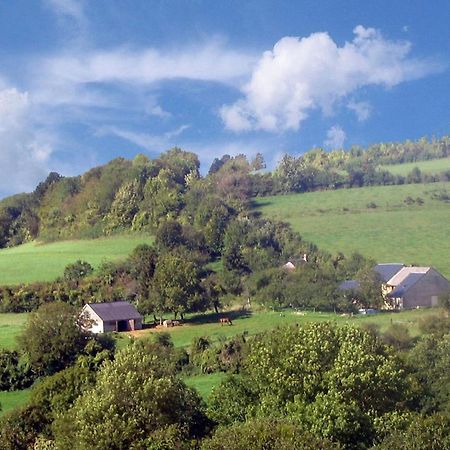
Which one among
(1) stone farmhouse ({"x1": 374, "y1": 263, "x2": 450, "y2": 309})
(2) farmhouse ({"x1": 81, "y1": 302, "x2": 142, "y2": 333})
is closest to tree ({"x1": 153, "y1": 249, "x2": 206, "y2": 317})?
(2) farmhouse ({"x1": 81, "y1": 302, "x2": 142, "y2": 333})

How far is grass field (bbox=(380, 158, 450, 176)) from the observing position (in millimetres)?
122000

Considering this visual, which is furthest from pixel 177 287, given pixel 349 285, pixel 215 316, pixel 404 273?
pixel 404 273

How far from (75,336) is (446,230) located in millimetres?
56487

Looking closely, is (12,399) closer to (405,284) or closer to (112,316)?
(112,316)

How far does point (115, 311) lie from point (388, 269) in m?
31.1

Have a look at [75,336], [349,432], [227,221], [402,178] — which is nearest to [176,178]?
[227,221]

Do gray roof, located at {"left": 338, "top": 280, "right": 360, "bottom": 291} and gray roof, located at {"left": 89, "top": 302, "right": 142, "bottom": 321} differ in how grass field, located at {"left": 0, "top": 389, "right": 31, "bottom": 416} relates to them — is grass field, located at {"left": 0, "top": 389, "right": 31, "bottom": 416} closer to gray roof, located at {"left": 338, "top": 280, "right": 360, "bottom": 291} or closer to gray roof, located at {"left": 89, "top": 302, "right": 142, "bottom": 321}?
gray roof, located at {"left": 89, "top": 302, "right": 142, "bottom": 321}

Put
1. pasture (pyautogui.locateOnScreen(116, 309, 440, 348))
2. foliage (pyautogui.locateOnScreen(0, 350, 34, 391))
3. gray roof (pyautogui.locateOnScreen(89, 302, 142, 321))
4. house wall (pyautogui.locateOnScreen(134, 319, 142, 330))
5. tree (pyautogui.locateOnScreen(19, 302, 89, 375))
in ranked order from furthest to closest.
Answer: house wall (pyautogui.locateOnScreen(134, 319, 142, 330)), gray roof (pyautogui.locateOnScreen(89, 302, 142, 321)), pasture (pyautogui.locateOnScreen(116, 309, 440, 348)), tree (pyautogui.locateOnScreen(19, 302, 89, 375)), foliage (pyautogui.locateOnScreen(0, 350, 34, 391))

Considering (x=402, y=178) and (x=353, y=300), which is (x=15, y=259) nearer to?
(x=353, y=300)

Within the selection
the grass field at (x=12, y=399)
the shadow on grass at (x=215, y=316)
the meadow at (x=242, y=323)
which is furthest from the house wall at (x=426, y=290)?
the grass field at (x=12, y=399)

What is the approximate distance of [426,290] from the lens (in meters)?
69.8

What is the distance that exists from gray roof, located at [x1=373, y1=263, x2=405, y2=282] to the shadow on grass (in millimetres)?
18568

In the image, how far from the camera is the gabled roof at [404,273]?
7175cm

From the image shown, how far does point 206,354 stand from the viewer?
151ft
